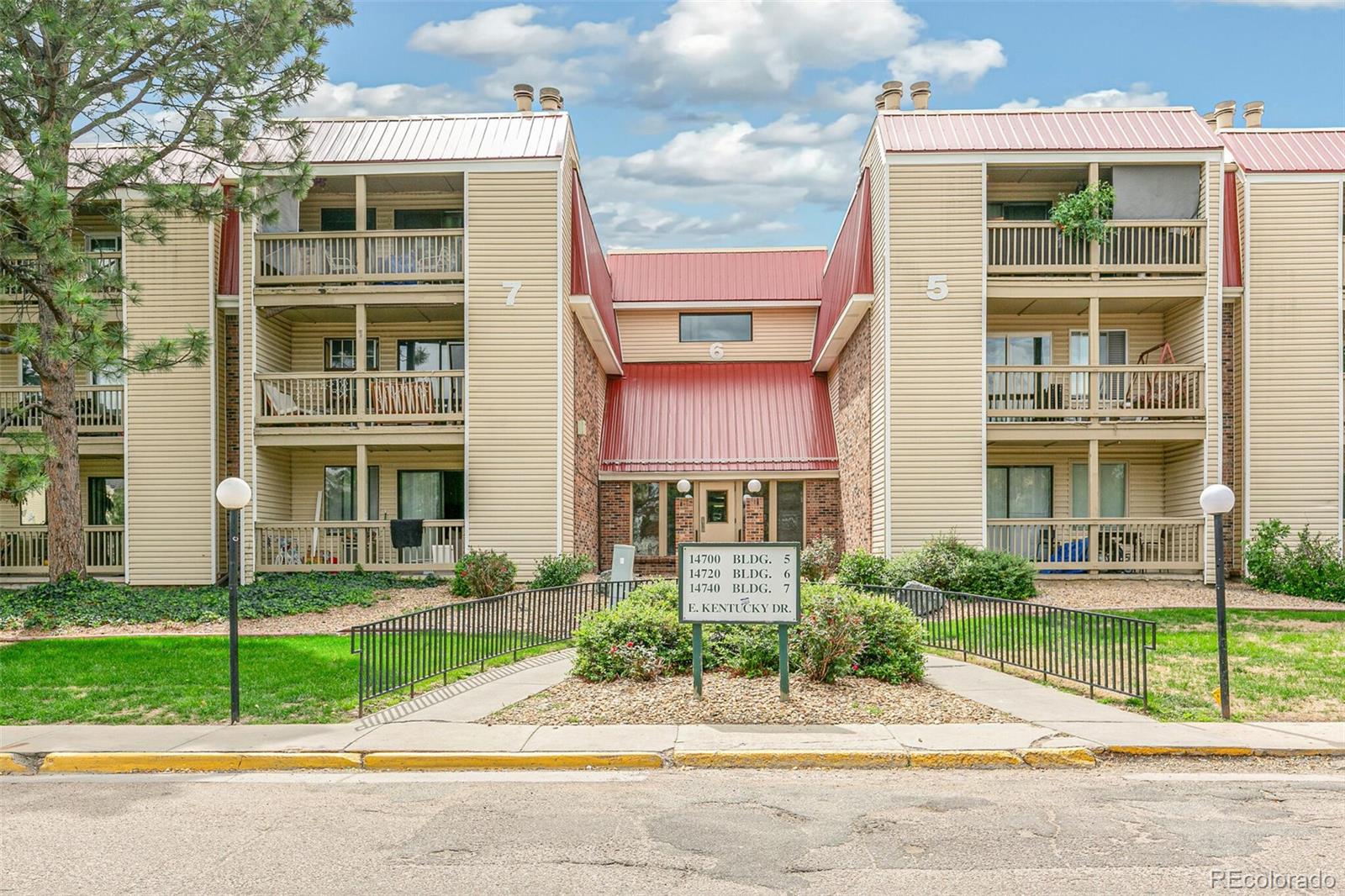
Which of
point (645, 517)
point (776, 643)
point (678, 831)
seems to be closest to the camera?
point (678, 831)

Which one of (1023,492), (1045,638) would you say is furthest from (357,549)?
(1023,492)

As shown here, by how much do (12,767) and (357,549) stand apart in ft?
38.3

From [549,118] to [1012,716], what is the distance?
15.6m

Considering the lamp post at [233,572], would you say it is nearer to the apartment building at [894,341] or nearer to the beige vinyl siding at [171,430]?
the apartment building at [894,341]

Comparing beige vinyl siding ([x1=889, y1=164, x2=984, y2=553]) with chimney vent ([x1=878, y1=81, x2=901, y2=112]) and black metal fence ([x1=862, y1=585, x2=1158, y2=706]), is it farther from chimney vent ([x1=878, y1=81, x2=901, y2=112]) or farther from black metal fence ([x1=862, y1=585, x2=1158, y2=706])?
black metal fence ([x1=862, y1=585, x2=1158, y2=706])

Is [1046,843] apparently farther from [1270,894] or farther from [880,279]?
[880,279]

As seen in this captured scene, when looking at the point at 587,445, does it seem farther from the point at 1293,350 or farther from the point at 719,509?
the point at 1293,350

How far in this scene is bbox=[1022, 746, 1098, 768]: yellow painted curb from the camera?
7.43m

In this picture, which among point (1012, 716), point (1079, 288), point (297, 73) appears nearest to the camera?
point (1012, 716)

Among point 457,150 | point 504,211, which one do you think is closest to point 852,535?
point 504,211

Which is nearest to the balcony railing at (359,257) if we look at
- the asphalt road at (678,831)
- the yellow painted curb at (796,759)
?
the asphalt road at (678,831)

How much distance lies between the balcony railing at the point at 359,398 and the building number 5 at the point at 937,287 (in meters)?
9.25

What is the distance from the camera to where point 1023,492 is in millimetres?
21625

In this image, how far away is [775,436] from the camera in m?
24.6
